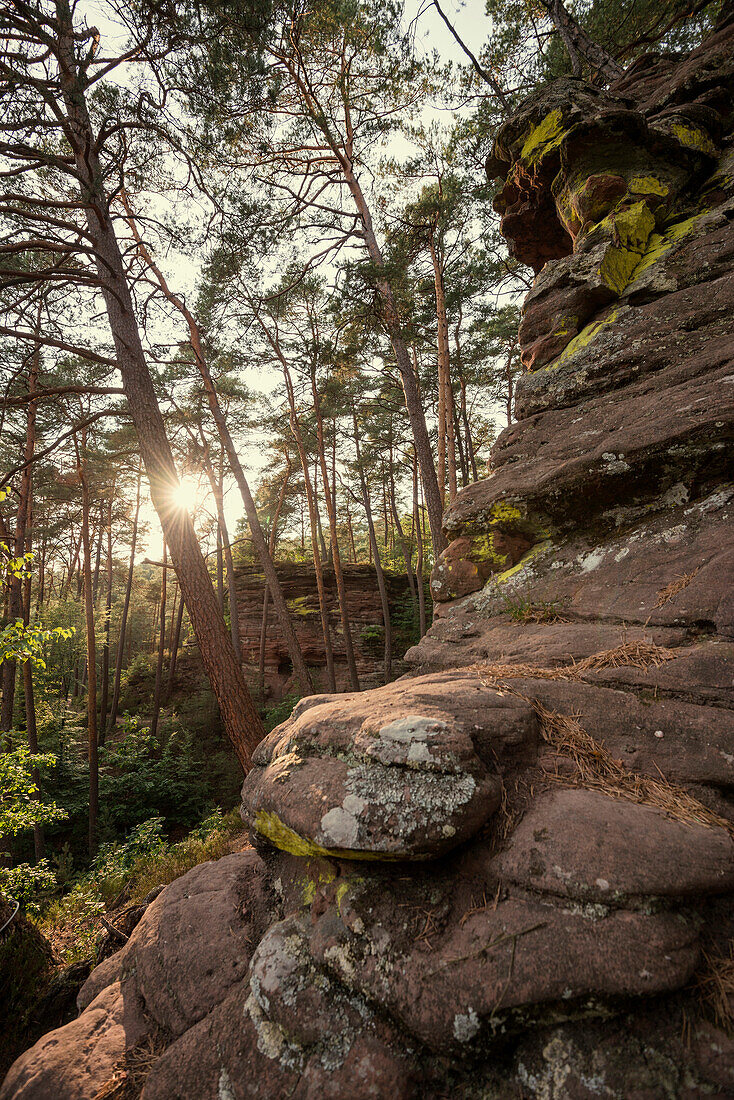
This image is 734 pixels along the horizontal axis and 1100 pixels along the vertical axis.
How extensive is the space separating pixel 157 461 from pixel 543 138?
24.2ft

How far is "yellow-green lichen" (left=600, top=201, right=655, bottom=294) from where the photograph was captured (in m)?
5.00

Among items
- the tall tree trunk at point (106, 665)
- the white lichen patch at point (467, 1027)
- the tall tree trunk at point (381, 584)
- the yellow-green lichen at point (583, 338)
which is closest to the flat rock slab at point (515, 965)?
the white lichen patch at point (467, 1027)

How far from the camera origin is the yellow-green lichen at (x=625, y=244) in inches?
197

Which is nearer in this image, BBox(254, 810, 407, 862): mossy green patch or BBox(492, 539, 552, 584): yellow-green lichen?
BBox(254, 810, 407, 862): mossy green patch

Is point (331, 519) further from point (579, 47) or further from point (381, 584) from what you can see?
point (579, 47)

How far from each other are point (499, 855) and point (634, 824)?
22.2 inches

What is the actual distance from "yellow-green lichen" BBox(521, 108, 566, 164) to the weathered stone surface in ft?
32.1

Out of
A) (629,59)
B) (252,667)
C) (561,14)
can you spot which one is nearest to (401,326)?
(561,14)

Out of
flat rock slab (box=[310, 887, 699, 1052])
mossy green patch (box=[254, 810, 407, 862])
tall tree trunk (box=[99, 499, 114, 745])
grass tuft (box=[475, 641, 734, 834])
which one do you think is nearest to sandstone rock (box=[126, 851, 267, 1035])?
mossy green patch (box=[254, 810, 407, 862])

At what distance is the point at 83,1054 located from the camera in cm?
210

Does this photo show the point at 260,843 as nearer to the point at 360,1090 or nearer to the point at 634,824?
the point at 360,1090

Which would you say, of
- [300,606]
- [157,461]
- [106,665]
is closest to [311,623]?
[300,606]

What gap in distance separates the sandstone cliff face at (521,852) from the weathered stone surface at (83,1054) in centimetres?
1

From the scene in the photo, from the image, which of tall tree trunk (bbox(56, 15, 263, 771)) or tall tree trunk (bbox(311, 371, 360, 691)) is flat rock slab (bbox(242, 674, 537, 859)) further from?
tall tree trunk (bbox(311, 371, 360, 691))
